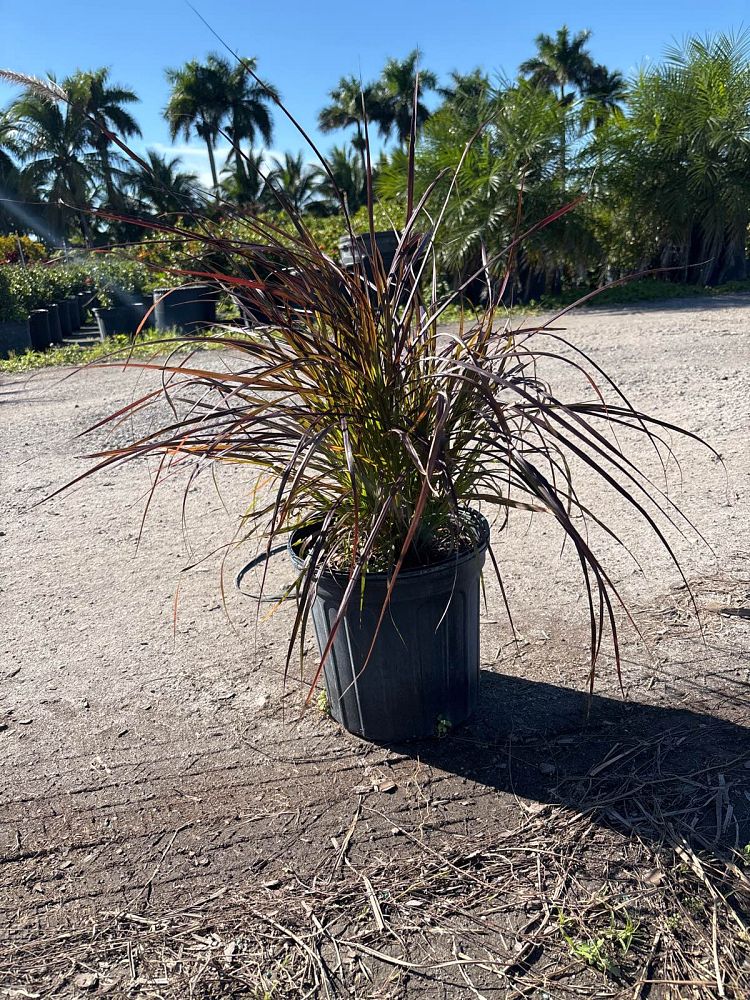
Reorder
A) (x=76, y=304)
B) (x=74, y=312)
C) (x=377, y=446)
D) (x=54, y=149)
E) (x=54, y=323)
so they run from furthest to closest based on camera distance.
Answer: (x=54, y=149) → (x=76, y=304) → (x=74, y=312) → (x=54, y=323) → (x=377, y=446)

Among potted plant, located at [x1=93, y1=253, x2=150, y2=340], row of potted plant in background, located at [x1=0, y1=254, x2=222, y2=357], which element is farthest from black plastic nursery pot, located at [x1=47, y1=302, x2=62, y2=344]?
potted plant, located at [x1=93, y1=253, x2=150, y2=340]

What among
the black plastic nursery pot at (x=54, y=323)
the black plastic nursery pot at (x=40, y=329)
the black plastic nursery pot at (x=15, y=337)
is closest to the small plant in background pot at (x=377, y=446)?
the black plastic nursery pot at (x=15, y=337)

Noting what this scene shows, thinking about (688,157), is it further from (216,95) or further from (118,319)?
(216,95)

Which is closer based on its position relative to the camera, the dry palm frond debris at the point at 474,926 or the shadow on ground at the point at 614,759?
the dry palm frond debris at the point at 474,926

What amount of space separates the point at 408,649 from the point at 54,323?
458 inches

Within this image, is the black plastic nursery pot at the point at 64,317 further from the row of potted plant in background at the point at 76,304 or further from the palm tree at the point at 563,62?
the palm tree at the point at 563,62

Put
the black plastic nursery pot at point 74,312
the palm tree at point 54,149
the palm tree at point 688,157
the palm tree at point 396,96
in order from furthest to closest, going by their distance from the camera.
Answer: the palm tree at point 396,96
the palm tree at point 54,149
the black plastic nursery pot at point 74,312
the palm tree at point 688,157

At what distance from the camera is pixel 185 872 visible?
174 centimetres

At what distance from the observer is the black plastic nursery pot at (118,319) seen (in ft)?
37.8

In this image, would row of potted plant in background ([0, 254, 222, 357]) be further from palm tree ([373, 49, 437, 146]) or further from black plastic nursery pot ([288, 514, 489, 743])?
palm tree ([373, 49, 437, 146])

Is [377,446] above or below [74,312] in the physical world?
below

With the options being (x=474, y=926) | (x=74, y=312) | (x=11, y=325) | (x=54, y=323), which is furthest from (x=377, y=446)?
(x=74, y=312)

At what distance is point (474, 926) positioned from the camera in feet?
5.14

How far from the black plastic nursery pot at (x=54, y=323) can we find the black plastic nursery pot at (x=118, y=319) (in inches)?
29.5
